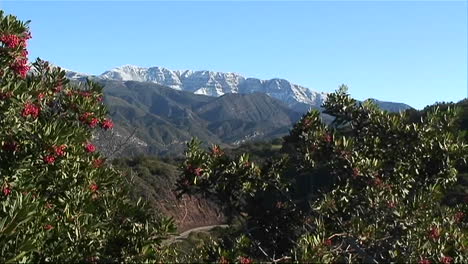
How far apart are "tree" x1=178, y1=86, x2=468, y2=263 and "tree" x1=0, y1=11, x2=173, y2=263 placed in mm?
1015

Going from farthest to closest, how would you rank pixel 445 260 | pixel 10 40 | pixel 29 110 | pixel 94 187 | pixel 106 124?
1. pixel 106 124
2. pixel 10 40
3. pixel 94 187
4. pixel 29 110
5. pixel 445 260

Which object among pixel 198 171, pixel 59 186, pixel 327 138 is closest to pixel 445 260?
pixel 327 138

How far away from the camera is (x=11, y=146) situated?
7.38 meters

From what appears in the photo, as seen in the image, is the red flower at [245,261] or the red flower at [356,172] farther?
the red flower at [356,172]

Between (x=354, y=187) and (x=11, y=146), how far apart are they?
4.95m

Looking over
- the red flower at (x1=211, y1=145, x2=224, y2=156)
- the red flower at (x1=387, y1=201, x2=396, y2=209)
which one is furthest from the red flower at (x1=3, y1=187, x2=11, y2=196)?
the red flower at (x1=387, y1=201, x2=396, y2=209)

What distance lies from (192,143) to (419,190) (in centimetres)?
351

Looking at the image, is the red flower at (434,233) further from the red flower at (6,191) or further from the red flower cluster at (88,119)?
the red flower cluster at (88,119)

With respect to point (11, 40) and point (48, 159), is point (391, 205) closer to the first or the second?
point (48, 159)

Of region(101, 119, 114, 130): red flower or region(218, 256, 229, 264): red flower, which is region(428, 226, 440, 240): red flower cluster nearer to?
region(218, 256, 229, 264): red flower

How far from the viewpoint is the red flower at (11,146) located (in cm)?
736

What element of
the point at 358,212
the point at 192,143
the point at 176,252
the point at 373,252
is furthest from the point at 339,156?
the point at 176,252

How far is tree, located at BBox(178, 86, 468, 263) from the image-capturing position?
7535 millimetres

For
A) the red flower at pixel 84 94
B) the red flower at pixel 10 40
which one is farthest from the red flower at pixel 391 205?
the red flower at pixel 10 40
